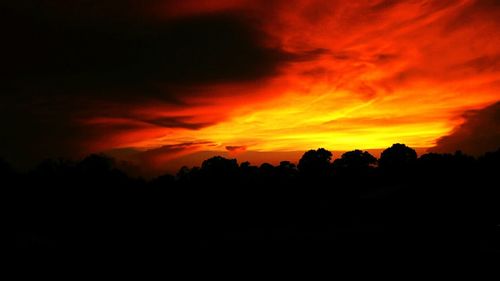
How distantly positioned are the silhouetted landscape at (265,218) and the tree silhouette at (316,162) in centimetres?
1956

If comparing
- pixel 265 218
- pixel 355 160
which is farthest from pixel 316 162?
pixel 265 218

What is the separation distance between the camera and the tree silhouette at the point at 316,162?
68863mm

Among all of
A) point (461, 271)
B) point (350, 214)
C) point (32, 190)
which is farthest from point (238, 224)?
point (32, 190)

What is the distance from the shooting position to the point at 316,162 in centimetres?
7025

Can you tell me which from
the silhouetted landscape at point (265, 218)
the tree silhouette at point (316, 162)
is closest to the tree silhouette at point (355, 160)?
the tree silhouette at point (316, 162)

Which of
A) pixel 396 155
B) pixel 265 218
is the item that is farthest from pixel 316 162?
pixel 265 218

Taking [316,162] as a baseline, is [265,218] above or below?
below

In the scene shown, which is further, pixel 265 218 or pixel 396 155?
pixel 396 155

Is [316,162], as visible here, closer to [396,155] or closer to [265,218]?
[396,155]

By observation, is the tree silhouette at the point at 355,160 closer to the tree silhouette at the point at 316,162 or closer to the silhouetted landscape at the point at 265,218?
the tree silhouette at the point at 316,162

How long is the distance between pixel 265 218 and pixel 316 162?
136 ft

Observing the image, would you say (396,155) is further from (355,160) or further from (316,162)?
(316,162)

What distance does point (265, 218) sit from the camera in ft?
99.0

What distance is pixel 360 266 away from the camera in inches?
602
